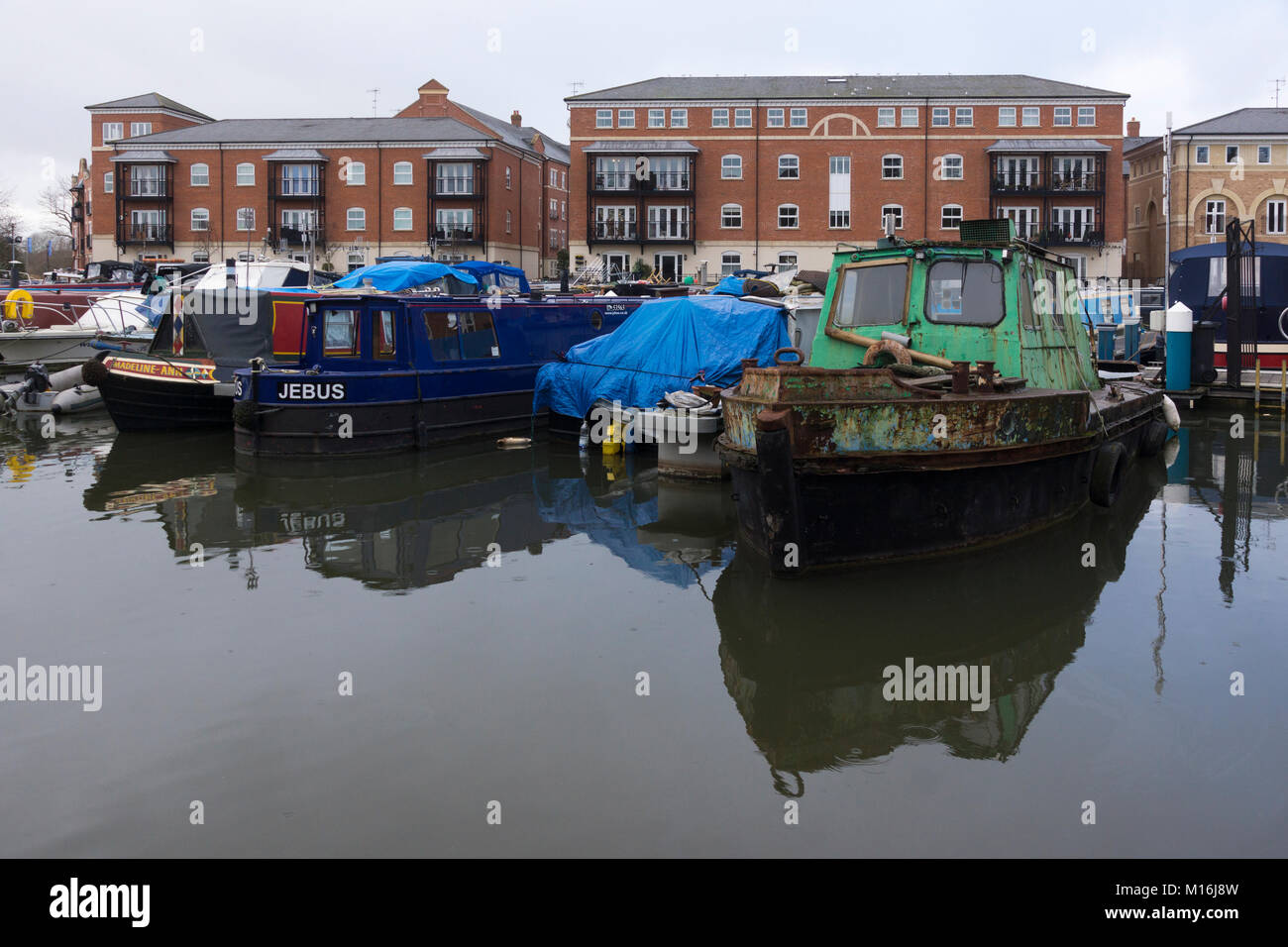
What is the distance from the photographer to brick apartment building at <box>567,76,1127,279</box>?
49.0 m

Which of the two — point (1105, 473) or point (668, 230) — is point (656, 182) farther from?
point (1105, 473)

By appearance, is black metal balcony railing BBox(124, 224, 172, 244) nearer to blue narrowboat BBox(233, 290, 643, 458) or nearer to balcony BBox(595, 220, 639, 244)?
balcony BBox(595, 220, 639, 244)

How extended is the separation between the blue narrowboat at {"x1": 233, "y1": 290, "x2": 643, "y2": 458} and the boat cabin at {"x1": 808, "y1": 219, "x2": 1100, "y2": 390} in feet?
24.0

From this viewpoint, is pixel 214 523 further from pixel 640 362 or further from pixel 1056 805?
pixel 1056 805

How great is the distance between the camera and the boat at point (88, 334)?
→ 25578 mm

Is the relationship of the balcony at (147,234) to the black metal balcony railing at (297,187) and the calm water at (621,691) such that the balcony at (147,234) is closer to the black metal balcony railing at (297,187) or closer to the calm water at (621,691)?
the black metal balcony railing at (297,187)

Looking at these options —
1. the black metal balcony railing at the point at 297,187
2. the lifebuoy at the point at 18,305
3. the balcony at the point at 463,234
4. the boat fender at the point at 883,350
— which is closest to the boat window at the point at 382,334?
the boat fender at the point at 883,350

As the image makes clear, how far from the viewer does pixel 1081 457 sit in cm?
1059

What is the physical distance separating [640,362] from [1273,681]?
10719 mm

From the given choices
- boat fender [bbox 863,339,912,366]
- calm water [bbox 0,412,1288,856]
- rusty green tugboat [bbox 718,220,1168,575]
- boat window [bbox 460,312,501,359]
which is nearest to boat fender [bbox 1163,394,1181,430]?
calm water [bbox 0,412,1288,856]

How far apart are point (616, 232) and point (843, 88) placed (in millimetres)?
11964

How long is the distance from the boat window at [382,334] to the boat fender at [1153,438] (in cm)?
1040
